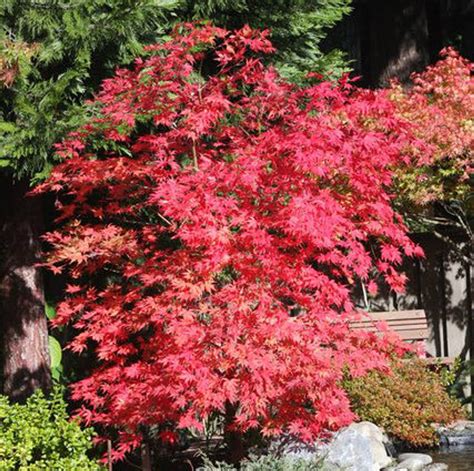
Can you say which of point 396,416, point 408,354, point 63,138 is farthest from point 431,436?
point 63,138

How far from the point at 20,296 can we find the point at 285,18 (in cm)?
383

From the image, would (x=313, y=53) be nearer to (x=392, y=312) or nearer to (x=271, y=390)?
(x=392, y=312)

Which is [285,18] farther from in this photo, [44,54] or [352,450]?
[352,450]

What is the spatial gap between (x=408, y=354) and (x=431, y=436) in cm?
121

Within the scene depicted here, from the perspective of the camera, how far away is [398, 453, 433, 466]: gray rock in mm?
8547

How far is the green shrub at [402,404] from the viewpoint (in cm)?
917

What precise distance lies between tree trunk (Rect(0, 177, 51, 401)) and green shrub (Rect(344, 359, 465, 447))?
3140 mm

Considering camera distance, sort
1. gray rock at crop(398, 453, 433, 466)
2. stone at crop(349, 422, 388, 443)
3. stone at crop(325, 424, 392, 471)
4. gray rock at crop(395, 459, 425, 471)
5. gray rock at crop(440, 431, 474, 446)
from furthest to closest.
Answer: gray rock at crop(440, 431, 474, 446) → gray rock at crop(398, 453, 433, 466) → gray rock at crop(395, 459, 425, 471) → stone at crop(349, 422, 388, 443) → stone at crop(325, 424, 392, 471)

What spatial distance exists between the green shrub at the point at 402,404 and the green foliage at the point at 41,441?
3348mm

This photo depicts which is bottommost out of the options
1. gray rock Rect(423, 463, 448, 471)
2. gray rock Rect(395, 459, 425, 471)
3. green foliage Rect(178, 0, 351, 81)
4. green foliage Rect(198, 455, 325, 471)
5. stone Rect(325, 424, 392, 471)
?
gray rock Rect(423, 463, 448, 471)

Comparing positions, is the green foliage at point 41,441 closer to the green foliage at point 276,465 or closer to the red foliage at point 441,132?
the green foliage at point 276,465

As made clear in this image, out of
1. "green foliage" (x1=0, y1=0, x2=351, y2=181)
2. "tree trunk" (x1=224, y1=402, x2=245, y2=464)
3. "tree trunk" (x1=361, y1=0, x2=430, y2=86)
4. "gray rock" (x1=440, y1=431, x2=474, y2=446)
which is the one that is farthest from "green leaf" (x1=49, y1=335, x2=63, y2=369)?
"tree trunk" (x1=361, y1=0, x2=430, y2=86)

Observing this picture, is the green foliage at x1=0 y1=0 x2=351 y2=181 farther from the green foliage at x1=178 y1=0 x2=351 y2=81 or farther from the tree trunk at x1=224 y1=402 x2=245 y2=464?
the tree trunk at x1=224 y1=402 x2=245 y2=464

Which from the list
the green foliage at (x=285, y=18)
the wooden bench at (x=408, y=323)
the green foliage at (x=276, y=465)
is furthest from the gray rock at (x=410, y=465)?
the green foliage at (x=285, y=18)
